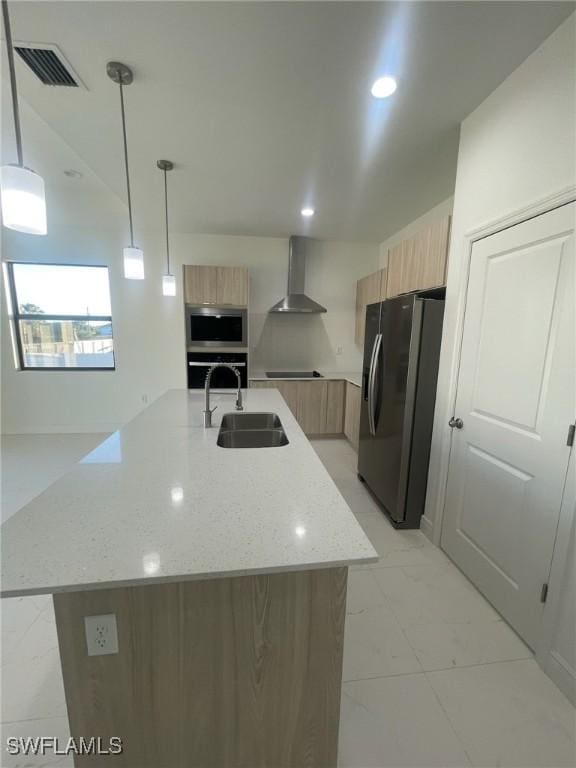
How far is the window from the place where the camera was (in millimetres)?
3977

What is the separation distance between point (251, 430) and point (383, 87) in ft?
6.60

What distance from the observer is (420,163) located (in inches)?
90.4

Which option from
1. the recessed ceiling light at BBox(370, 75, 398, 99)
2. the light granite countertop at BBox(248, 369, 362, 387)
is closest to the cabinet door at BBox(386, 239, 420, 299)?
the recessed ceiling light at BBox(370, 75, 398, 99)

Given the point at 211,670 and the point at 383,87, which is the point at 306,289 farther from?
the point at 211,670

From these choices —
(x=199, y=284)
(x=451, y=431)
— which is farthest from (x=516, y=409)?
(x=199, y=284)

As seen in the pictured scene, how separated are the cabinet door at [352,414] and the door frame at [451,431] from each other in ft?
4.84

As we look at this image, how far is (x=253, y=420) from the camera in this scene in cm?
202

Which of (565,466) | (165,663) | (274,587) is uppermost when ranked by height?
(565,466)

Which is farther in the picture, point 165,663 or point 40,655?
point 40,655

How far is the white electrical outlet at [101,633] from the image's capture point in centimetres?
81

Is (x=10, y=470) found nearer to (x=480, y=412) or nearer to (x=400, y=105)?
(x=480, y=412)

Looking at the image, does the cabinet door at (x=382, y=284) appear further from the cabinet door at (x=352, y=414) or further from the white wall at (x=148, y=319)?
the cabinet door at (x=352, y=414)

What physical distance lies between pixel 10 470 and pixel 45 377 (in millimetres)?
1434

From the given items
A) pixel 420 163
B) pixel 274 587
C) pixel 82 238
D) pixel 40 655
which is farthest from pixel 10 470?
pixel 420 163
